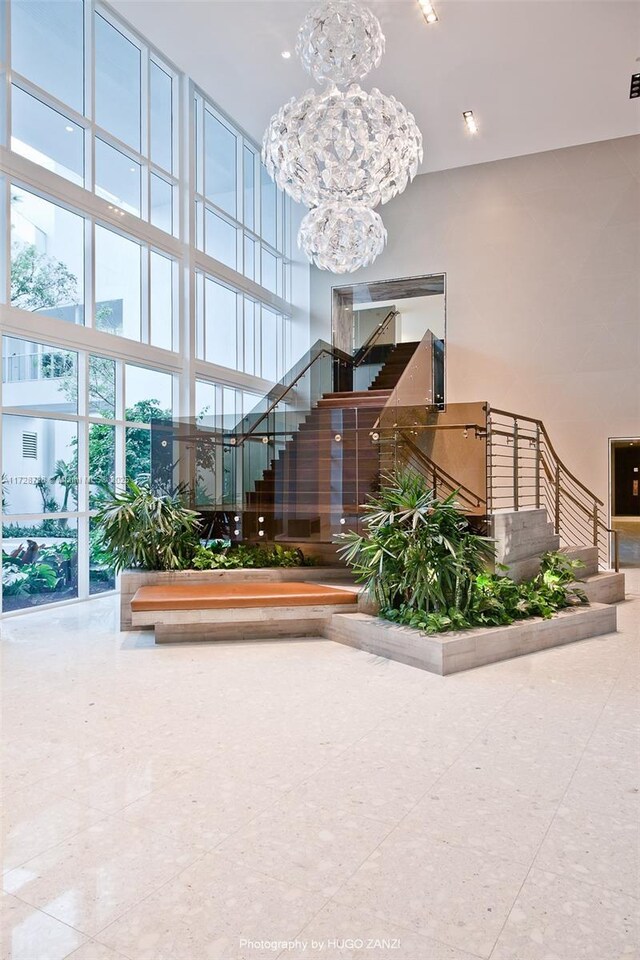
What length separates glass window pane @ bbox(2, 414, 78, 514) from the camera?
21.5 feet

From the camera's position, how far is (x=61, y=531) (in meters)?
7.20

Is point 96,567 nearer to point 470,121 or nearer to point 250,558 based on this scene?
point 250,558

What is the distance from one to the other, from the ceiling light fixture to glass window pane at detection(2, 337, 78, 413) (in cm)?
562

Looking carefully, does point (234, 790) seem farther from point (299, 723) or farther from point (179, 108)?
point (179, 108)

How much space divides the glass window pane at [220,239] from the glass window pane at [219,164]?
0.27 metres

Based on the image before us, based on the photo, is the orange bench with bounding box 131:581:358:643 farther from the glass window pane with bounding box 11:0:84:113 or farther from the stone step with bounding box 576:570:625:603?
the glass window pane with bounding box 11:0:84:113

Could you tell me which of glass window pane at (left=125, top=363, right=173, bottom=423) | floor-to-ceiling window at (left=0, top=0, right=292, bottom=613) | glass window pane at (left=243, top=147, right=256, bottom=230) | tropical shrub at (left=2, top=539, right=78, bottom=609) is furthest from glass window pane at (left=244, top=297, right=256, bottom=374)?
tropical shrub at (left=2, top=539, right=78, bottom=609)

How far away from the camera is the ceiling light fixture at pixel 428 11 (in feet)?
22.7

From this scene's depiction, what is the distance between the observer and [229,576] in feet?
21.3

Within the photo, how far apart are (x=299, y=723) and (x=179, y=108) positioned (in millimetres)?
9021

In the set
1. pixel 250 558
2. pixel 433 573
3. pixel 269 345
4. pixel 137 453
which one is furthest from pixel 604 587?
pixel 269 345

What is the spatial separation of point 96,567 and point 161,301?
12.6ft

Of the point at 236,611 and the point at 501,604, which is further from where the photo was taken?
the point at 236,611

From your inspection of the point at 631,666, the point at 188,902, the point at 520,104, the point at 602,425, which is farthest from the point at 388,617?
the point at 520,104
